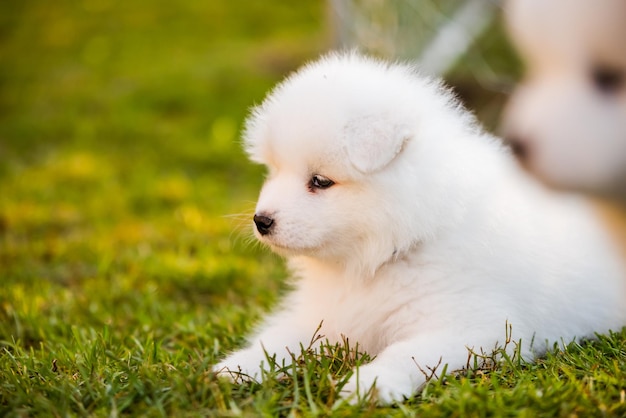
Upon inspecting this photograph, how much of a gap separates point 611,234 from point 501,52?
5916mm

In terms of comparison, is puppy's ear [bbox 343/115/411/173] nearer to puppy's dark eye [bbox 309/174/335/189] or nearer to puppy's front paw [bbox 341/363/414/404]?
puppy's dark eye [bbox 309/174/335/189]

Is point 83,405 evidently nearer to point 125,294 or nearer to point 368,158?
point 368,158

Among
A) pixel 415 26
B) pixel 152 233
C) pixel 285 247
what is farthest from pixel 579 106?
pixel 415 26

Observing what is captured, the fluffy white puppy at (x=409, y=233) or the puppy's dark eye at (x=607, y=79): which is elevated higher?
the puppy's dark eye at (x=607, y=79)

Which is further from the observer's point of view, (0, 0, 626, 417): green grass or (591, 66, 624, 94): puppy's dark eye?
(0, 0, 626, 417): green grass

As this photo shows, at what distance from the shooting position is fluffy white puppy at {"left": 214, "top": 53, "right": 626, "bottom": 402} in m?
2.74

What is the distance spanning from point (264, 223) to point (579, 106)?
1.09 m

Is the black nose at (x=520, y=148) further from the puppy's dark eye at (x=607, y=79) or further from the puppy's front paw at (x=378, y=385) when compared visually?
the puppy's front paw at (x=378, y=385)

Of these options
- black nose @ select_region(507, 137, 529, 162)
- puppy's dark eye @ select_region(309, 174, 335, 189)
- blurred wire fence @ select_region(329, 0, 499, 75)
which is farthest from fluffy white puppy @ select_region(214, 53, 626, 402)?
blurred wire fence @ select_region(329, 0, 499, 75)

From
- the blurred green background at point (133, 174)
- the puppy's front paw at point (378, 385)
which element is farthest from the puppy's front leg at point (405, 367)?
the blurred green background at point (133, 174)

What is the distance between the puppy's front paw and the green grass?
0.04 meters

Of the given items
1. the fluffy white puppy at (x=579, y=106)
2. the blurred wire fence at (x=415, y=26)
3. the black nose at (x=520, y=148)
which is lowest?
the black nose at (x=520, y=148)

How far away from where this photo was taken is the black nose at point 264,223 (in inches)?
109

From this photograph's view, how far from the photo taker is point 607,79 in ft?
7.45
